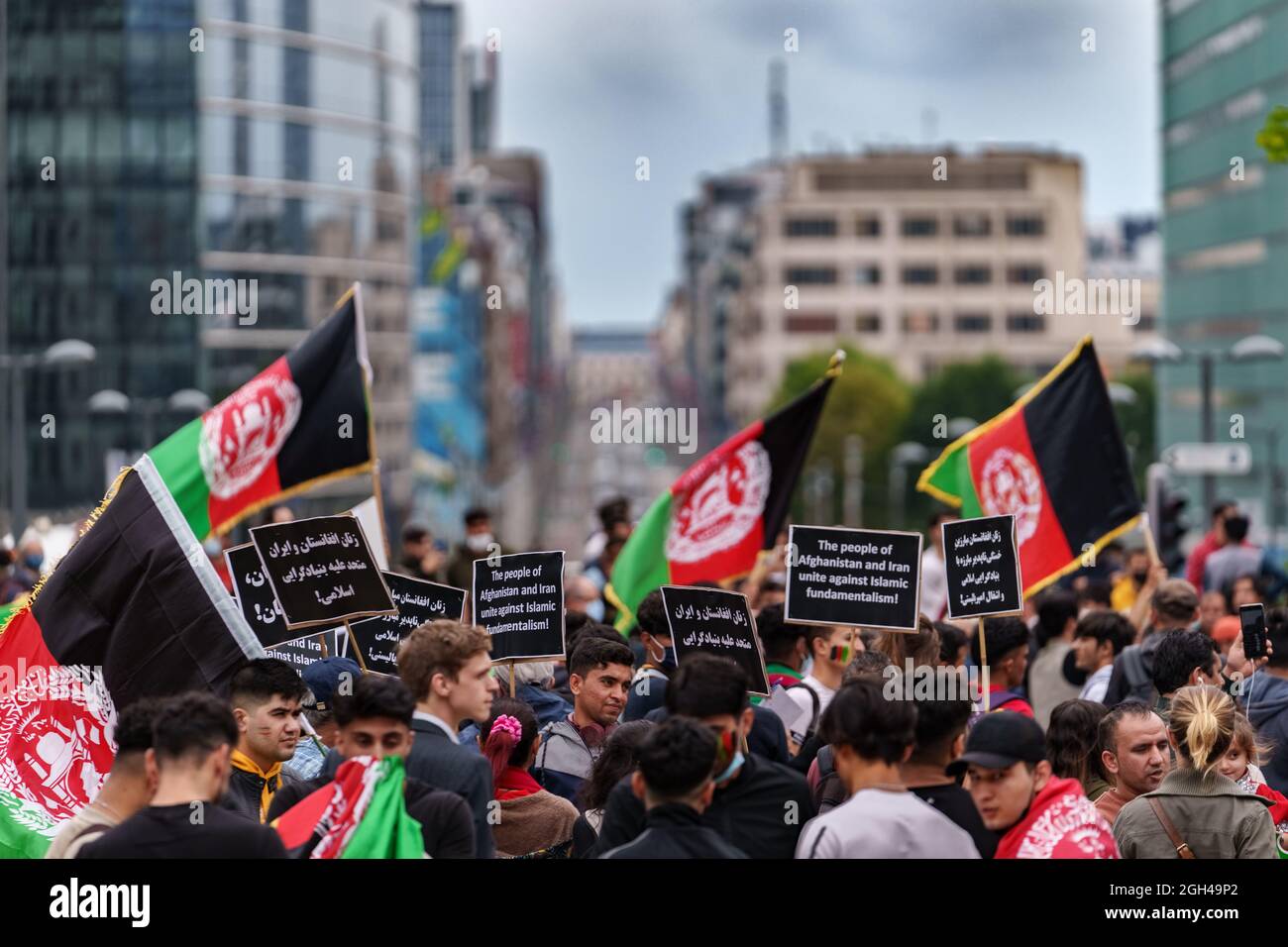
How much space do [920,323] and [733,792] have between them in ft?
410

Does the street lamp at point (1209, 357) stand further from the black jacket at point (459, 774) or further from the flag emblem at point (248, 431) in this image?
the black jacket at point (459, 774)

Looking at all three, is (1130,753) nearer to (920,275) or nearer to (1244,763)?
(1244,763)

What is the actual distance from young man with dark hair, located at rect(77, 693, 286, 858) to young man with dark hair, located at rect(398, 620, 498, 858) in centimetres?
84

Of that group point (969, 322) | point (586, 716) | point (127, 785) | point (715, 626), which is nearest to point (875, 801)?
point (127, 785)

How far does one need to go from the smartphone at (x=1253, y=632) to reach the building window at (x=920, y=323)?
121788 mm

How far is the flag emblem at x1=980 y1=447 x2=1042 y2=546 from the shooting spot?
13.6m

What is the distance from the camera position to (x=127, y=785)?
6344 millimetres

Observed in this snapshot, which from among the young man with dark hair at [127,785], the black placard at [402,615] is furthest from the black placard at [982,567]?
the young man with dark hair at [127,785]

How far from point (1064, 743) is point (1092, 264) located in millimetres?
158407

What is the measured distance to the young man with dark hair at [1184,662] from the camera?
28.9ft

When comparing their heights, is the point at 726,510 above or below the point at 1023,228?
below

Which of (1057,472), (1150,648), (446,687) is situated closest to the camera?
(446,687)

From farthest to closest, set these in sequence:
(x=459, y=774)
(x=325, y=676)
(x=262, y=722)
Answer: (x=325, y=676), (x=262, y=722), (x=459, y=774)
